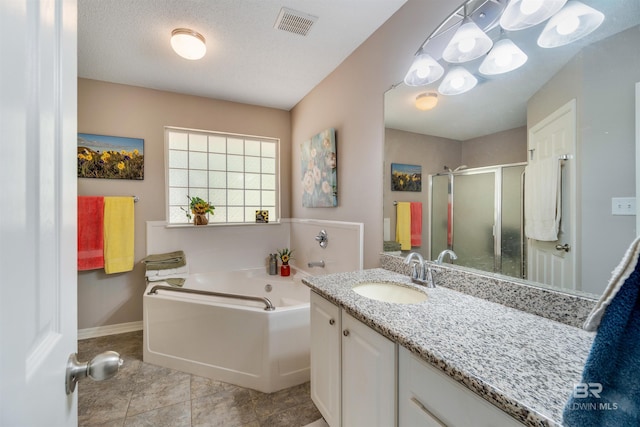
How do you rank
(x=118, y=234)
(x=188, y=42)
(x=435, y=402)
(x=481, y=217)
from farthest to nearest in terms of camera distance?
(x=118, y=234), (x=188, y=42), (x=481, y=217), (x=435, y=402)

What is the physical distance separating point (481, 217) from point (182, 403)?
219cm

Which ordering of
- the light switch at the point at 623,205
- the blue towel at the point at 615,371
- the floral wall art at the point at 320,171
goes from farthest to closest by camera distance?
the floral wall art at the point at 320,171 < the light switch at the point at 623,205 < the blue towel at the point at 615,371

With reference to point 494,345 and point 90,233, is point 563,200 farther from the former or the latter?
point 90,233

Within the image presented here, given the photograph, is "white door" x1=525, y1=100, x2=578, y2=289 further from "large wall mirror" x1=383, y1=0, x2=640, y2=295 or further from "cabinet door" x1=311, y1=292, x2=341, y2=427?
"cabinet door" x1=311, y1=292, x2=341, y2=427

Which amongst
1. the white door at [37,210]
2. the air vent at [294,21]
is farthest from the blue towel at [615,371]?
the air vent at [294,21]

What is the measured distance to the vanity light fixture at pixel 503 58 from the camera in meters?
1.12

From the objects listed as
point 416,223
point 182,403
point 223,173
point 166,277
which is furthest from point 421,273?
point 223,173

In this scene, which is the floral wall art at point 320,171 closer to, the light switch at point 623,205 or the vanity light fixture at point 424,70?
Result: the vanity light fixture at point 424,70

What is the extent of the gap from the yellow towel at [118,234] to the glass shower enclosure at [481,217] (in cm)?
283

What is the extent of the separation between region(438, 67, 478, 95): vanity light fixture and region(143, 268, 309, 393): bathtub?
172 cm

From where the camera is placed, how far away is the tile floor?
62.3 inches

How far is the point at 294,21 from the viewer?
1799 mm

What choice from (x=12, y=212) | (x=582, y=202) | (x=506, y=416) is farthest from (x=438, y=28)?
(x=12, y=212)

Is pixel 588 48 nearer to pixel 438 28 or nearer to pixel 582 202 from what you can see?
pixel 582 202
